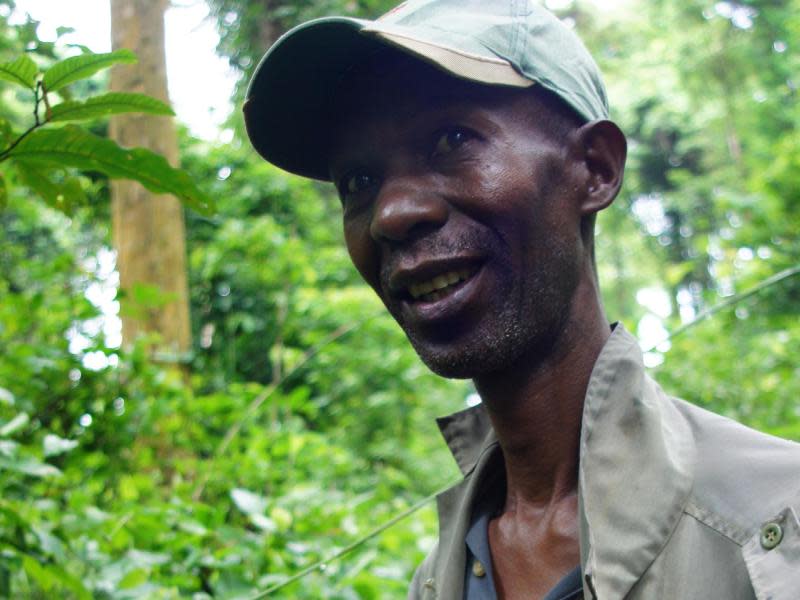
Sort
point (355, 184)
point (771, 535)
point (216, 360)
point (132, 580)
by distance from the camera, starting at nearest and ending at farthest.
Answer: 1. point (771, 535)
2. point (355, 184)
3. point (132, 580)
4. point (216, 360)

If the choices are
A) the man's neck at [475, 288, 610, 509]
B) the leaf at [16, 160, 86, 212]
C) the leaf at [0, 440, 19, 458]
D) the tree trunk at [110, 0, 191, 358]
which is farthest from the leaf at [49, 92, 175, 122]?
the tree trunk at [110, 0, 191, 358]

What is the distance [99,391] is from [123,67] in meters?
2.48

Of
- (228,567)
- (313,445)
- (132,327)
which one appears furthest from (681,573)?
(132,327)

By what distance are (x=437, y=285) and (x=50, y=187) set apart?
2.74 feet

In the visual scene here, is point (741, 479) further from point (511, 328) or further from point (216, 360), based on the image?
point (216, 360)

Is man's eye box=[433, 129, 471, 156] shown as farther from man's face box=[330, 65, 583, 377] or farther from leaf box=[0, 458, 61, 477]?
leaf box=[0, 458, 61, 477]

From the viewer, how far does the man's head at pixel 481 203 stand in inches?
58.1

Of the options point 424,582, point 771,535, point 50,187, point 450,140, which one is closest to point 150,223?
point 50,187

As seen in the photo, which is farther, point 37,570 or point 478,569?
point 37,570

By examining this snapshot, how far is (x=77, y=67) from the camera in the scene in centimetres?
154

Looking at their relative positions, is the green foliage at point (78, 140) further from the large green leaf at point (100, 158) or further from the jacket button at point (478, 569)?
the jacket button at point (478, 569)

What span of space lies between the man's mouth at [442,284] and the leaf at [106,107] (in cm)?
56

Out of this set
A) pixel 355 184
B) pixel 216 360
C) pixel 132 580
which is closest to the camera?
pixel 355 184

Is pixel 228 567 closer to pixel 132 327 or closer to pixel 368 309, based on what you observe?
pixel 132 327
